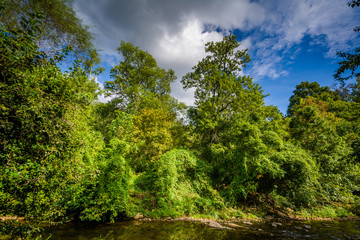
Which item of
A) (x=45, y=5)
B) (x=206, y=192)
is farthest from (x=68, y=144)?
(x=206, y=192)

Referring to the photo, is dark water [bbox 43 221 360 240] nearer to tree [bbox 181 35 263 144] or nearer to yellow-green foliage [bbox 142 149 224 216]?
yellow-green foliage [bbox 142 149 224 216]

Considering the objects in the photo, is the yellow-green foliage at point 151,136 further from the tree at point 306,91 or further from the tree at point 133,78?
the tree at point 306,91

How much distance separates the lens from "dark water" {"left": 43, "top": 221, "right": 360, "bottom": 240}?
7.22 m

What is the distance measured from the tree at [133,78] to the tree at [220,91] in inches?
307

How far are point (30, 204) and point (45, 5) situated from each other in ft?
32.7

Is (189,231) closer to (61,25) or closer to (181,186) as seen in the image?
(181,186)

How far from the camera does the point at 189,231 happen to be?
8531 millimetres

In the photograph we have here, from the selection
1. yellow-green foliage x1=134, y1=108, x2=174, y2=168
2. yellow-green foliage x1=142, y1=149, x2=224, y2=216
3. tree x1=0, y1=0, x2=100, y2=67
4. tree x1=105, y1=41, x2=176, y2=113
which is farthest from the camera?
tree x1=105, y1=41, x2=176, y2=113

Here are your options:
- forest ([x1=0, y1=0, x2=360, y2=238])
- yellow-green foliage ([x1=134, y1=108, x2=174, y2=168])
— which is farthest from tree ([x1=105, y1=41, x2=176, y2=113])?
yellow-green foliage ([x1=134, y1=108, x2=174, y2=168])

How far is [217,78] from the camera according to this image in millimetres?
16734

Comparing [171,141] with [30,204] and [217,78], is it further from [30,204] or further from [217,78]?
[30,204]

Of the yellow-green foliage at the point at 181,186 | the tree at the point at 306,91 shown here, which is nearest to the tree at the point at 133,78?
the yellow-green foliage at the point at 181,186

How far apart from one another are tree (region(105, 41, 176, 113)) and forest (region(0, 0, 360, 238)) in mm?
180

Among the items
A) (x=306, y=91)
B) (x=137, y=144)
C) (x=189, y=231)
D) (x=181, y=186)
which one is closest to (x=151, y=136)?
(x=137, y=144)
